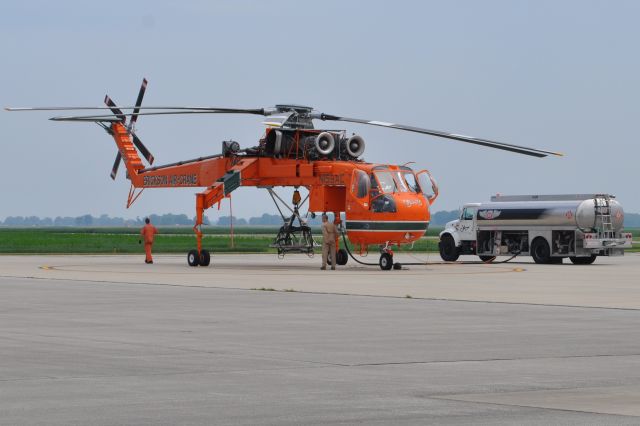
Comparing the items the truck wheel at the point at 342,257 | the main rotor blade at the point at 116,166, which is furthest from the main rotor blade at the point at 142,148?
the truck wheel at the point at 342,257

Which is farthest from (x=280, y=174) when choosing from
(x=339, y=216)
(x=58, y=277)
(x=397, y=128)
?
(x=58, y=277)

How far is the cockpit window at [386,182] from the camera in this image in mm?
40281

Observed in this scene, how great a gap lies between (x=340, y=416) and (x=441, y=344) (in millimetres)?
6405

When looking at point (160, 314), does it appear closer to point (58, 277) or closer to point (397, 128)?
point (58, 277)

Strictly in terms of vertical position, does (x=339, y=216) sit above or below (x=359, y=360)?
above

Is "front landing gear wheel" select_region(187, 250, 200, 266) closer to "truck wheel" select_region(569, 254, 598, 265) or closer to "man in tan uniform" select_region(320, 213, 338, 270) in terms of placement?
"man in tan uniform" select_region(320, 213, 338, 270)

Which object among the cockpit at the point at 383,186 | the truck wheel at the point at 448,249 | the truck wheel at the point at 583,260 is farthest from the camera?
the truck wheel at the point at 448,249

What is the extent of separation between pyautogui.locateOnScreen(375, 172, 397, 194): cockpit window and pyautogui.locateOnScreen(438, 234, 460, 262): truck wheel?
38.2 feet

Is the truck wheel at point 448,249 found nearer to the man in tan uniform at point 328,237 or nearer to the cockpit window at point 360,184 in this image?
the man in tan uniform at point 328,237

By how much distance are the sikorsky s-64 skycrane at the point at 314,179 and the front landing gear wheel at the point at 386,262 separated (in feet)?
0.10

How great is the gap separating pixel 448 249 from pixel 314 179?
11940mm

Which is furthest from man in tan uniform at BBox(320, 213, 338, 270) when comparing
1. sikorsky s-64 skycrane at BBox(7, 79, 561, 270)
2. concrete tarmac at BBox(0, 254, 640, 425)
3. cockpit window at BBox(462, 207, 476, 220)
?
cockpit window at BBox(462, 207, 476, 220)

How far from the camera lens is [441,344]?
1677 cm

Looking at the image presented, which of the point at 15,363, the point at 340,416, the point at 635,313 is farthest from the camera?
the point at 635,313
